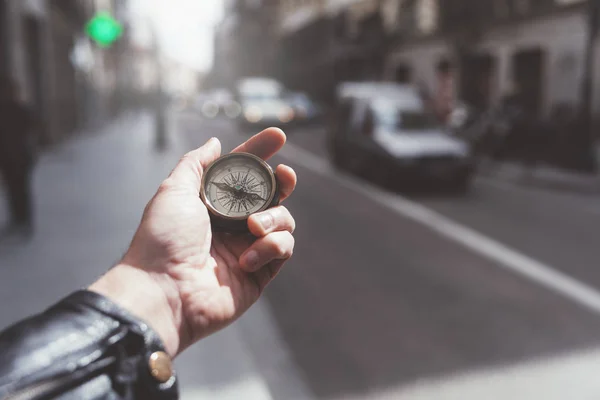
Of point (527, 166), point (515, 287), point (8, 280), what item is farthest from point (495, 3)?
point (8, 280)

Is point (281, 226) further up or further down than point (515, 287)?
further up

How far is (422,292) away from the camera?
666 centimetres

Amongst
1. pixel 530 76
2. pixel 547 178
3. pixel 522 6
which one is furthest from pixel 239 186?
pixel 522 6

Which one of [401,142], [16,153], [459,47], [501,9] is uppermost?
[501,9]

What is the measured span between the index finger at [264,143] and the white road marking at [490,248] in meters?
2.35

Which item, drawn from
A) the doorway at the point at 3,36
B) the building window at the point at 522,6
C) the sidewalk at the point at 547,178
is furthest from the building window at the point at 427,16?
the doorway at the point at 3,36

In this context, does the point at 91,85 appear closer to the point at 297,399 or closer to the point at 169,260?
the point at 297,399

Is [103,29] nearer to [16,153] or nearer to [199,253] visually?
[16,153]

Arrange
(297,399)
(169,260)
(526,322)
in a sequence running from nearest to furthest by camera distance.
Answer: (169,260)
(297,399)
(526,322)

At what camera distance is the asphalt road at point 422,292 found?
490 centimetres

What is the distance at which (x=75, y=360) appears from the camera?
3.14 feet

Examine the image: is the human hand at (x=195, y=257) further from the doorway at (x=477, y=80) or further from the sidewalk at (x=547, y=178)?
the doorway at (x=477, y=80)

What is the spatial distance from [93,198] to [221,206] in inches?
392

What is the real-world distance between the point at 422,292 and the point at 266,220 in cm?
563
